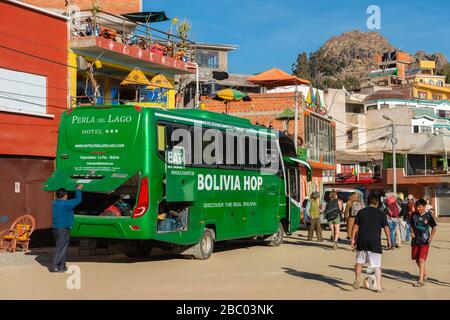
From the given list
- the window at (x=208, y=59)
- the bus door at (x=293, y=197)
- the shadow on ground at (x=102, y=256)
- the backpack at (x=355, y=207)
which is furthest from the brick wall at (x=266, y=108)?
the window at (x=208, y=59)

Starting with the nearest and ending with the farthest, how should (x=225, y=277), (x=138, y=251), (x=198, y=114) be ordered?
(x=225, y=277) < (x=198, y=114) < (x=138, y=251)

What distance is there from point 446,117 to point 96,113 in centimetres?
6873

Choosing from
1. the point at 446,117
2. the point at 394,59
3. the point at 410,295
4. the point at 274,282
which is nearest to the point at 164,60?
the point at 274,282

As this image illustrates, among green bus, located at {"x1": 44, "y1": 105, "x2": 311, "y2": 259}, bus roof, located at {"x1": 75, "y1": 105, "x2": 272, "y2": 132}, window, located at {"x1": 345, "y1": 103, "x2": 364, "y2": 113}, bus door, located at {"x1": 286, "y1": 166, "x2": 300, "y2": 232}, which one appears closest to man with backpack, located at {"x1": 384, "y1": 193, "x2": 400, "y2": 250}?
bus door, located at {"x1": 286, "y1": 166, "x2": 300, "y2": 232}

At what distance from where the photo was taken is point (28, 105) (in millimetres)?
20781

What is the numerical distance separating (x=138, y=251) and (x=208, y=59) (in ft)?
177

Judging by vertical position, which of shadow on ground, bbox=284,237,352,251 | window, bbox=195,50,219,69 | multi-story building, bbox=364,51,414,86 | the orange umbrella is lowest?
shadow on ground, bbox=284,237,352,251

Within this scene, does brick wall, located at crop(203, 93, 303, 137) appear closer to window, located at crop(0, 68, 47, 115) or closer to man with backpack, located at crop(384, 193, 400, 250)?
man with backpack, located at crop(384, 193, 400, 250)

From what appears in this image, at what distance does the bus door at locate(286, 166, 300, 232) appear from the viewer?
22.0 metres

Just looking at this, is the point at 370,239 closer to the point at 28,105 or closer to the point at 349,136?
the point at 28,105

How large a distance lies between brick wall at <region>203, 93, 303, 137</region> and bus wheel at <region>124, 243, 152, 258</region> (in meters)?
25.4

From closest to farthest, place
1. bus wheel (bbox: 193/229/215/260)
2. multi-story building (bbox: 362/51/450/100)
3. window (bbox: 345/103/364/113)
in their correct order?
bus wheel (bbox: 193/229/215/260) → window (bbox: 345/103/364/113) → multi-story building (bbox: 362/51/450/100)

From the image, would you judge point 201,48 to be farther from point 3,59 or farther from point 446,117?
point 3,59

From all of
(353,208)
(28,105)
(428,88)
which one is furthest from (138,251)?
(428,88)
